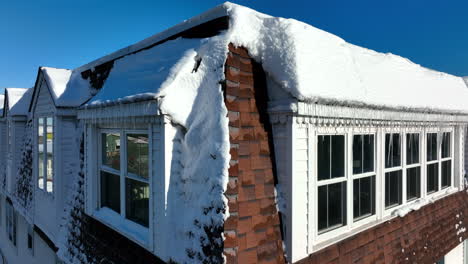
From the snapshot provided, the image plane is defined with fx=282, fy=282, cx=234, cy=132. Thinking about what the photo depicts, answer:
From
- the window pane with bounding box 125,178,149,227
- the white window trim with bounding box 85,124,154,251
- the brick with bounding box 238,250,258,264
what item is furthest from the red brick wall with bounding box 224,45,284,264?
the window pane with bounding box 125,178,149,227

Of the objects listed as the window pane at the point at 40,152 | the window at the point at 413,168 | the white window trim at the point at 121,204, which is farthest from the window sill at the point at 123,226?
the window at the point at 413,168

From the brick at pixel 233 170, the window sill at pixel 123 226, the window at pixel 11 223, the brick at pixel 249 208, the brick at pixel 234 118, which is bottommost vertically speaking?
the window at pixel 11 223

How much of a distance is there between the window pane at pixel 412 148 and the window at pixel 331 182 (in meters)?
2.25

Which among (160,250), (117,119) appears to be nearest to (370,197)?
(160,250)

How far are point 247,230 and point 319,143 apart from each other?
1408 mm

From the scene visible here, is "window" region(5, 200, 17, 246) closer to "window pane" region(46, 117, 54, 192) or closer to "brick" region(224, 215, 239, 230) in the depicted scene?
"window pane" region(46, 117, 54, 192)

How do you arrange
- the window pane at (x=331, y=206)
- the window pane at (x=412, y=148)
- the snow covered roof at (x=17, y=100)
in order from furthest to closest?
the snow covered roof at (x=17, y=100) < the window pane at (x=412, y=148) < the window pane at (x=331, y=206)

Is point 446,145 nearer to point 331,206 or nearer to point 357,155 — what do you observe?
point 357,155

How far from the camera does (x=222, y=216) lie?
2.53m

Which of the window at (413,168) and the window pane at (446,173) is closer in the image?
the window at (413,168)

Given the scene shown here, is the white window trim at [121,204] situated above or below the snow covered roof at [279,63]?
below

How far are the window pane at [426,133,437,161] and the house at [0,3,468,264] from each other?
0.46m

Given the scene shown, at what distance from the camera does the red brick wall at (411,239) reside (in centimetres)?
374

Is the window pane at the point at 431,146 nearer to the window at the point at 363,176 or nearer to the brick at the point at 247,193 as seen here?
A: the window at the point at 363,176
